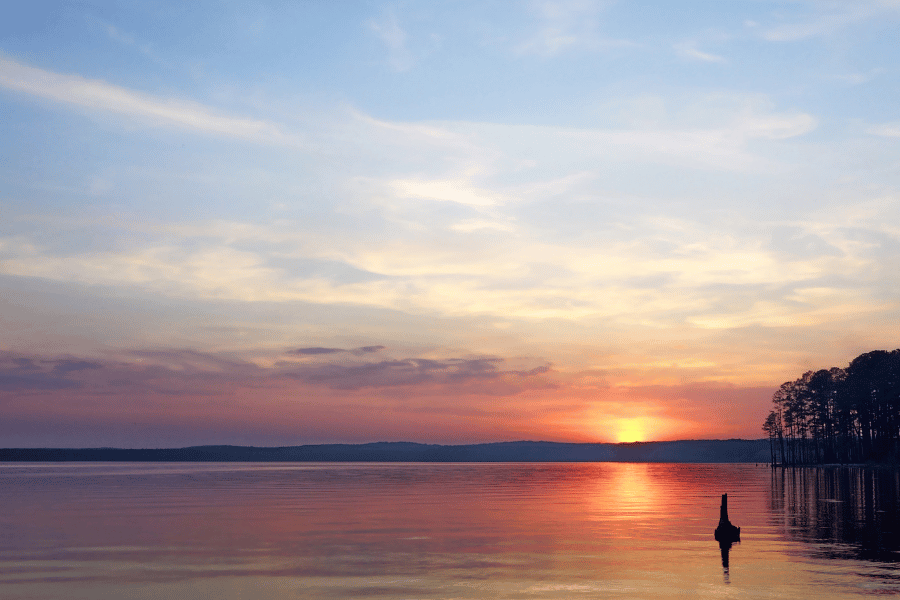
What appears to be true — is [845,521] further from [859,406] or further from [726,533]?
[859,406]

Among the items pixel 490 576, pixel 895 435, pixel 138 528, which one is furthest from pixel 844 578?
pixel 895 435

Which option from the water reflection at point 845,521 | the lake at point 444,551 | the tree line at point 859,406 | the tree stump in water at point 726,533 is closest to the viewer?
the lake at point 444,551

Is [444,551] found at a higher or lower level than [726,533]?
lower

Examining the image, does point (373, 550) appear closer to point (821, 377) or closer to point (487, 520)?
point (487, 520)

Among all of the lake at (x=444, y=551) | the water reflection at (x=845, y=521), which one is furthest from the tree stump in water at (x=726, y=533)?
the water reflection at (x=845, y=521)

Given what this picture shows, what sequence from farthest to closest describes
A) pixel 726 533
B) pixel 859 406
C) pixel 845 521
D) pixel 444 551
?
pixel 859 406, pixel 845 521, pixel 726 533, pixel 444 551

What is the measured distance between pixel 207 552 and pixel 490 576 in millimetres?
15601

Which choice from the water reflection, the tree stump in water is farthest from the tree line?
the tree stump in water

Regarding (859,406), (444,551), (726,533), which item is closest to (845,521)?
(726,533)

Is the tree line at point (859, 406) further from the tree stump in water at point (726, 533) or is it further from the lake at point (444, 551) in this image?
the tree stump in water at point (726, 533)

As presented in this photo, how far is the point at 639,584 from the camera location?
31516mm

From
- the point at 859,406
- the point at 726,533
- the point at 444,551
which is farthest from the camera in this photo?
the point at 859,406

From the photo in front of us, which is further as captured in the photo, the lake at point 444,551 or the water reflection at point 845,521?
the water reflection at point 845,521

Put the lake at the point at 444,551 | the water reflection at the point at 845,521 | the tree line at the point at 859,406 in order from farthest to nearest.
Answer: the tree line at the point at 859,406
the water reflection at the point at 845,521
the lake at the point at 444,551
